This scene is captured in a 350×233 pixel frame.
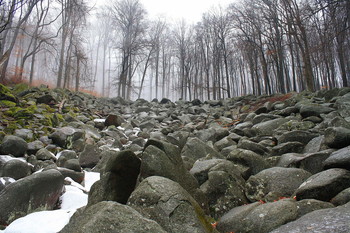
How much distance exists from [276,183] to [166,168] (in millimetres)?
1639

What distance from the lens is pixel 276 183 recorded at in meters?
3.60

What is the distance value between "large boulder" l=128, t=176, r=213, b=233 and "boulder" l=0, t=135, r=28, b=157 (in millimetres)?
4776

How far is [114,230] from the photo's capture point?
66.4 inches

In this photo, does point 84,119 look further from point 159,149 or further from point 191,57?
point 191,57

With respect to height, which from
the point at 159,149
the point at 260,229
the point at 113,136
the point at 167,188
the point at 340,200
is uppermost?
the point at 113,136

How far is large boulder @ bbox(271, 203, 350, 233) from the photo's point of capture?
179cm

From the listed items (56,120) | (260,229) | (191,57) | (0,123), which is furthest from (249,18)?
(260,229)

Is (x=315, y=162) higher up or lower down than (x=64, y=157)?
lower down

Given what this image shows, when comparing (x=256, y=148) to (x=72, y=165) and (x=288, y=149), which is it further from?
(x=72, y=165)

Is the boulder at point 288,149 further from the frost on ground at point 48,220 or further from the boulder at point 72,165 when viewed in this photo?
the boulder at point 72,165

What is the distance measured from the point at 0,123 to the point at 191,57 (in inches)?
947

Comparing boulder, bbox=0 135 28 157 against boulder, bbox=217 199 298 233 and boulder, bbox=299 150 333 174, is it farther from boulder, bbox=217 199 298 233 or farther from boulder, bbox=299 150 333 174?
boulder, bbox=299 150 333 174

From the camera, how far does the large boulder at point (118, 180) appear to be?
3055mm

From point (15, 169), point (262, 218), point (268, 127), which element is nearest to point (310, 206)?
point (262, 218)
